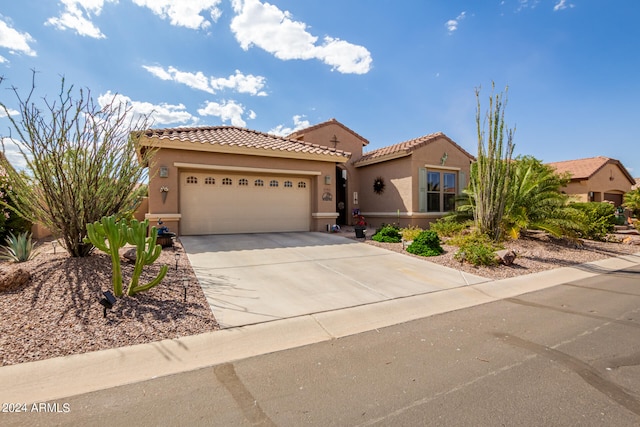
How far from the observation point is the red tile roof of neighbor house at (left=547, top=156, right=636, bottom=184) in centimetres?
2180

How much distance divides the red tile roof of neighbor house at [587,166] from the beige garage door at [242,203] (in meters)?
18.9

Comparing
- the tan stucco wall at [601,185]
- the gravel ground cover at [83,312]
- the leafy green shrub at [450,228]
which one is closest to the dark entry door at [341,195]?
the leafy green shrub at [450,228]

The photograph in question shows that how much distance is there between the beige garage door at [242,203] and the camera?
434 inches

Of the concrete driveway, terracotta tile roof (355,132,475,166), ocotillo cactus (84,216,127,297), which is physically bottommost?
the concrete driveway

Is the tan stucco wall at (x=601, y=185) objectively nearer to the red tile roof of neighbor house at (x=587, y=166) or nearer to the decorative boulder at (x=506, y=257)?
the red tile roof of neighbor house at (x=587, y=166)

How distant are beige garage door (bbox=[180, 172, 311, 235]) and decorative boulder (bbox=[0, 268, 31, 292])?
6.18 m

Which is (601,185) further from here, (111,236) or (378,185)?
(111,236)

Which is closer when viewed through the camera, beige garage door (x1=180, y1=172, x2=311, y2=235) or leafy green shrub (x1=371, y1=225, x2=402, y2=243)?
leafy green shrub (x1=371, y1=225, x2=402, y2=243)

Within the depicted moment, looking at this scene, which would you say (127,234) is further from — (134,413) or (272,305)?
(134,413)

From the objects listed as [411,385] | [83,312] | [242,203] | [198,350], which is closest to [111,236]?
[83,312]

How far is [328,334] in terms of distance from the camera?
3.91 m

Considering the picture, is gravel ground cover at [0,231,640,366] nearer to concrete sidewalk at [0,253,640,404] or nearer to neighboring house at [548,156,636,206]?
concrete sidewalk at [0,253,640,404]

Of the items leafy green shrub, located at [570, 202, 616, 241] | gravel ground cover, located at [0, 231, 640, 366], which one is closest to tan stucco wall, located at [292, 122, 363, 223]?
leafy green shrub, located at [570, 202, 616, 241]

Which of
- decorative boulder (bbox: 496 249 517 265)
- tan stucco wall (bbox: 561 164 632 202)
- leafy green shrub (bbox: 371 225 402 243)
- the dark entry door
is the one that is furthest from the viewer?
tan stucco wall (bbox: 561 164 632 202)
